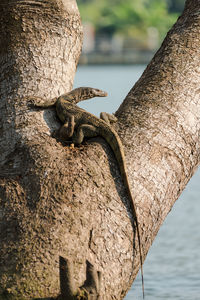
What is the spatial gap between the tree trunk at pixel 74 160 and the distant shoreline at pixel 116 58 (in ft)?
140

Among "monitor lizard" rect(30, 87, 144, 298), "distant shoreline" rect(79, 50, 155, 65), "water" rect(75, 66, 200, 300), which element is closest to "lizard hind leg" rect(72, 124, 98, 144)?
"monitor lizard" rect(30, 87, 144, 298)

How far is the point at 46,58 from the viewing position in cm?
351

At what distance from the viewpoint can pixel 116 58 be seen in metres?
49.3

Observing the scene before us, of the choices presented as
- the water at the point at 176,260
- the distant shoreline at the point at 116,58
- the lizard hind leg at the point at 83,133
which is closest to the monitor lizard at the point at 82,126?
the lizard hind leg at the point at 83,133

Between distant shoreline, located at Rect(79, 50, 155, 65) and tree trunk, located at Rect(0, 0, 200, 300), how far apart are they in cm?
4266

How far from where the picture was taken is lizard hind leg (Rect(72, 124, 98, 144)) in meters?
3.24

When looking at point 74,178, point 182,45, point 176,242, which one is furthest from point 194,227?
point 74,178

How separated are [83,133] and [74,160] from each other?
0.98 ft

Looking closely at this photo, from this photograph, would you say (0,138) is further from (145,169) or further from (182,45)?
(182,45)

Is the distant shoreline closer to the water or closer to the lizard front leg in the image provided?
the water

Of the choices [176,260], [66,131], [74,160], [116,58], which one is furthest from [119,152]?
[116,58]

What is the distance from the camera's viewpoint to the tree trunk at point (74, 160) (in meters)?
2.82

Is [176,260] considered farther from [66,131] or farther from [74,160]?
[74,160]

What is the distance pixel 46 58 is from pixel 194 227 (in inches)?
211
